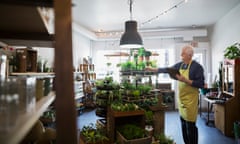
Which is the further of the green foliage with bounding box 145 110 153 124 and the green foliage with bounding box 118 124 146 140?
the green foliage with bounding box 145 110 153 124

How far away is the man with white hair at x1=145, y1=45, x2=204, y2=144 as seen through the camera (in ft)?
9.36

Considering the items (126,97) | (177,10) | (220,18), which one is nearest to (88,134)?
(126,97)

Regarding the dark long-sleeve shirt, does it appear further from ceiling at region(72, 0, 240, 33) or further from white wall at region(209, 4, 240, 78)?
white wall at region(209, 4, 240, 78)

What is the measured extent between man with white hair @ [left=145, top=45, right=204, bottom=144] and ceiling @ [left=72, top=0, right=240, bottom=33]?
2.07 meters

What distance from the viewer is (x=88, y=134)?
8.55 ft

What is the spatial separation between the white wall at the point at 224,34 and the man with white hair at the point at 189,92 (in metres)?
2.52

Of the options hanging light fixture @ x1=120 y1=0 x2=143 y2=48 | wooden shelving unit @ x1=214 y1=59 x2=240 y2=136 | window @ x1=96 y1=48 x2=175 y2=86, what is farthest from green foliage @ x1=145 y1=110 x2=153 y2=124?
window @ x1=96 y1=48 x2=175 y2=86

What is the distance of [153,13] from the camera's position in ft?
17.8

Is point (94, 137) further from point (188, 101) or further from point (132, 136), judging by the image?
point (188, 101)

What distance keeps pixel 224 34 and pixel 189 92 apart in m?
3.64

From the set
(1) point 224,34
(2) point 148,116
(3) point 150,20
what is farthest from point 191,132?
(3) point 150,20

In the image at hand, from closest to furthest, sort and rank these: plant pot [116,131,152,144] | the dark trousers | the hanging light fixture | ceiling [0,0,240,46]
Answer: ceiling [0,0,240,46] → plant pot [116,131,152,144] → the dark trousers → the hanging light fixture

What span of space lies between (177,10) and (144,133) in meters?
3.75

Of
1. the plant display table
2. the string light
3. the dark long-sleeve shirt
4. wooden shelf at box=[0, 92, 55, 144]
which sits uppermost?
the string light
